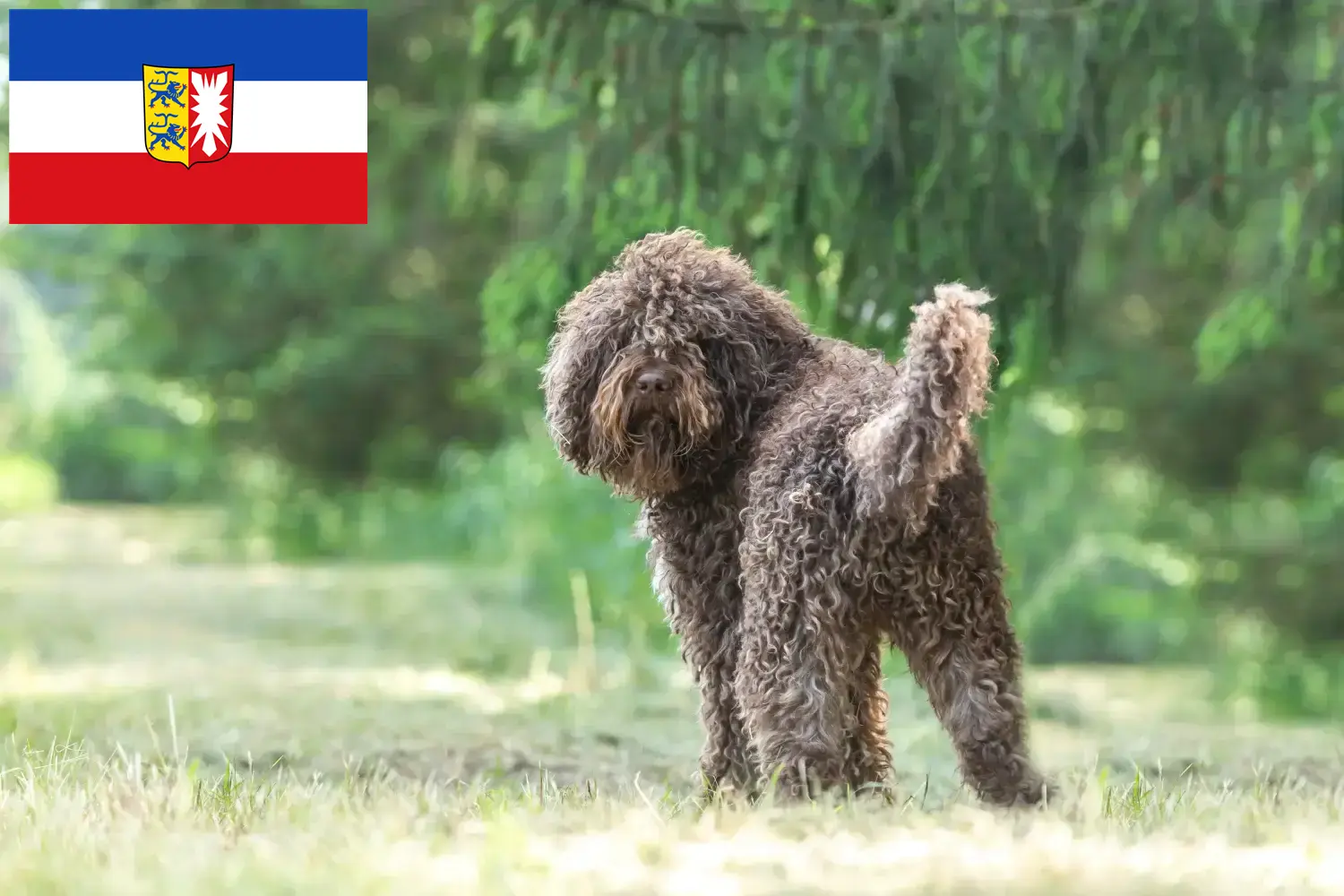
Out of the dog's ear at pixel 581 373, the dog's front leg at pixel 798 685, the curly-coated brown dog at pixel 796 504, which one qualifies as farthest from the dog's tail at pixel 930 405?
the dog's ear at pixel 581 373

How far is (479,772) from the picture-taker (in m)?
6.79

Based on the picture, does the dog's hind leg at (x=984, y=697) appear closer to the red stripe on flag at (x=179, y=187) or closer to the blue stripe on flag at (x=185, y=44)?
the red stripe on flag at (x=179, y=187)

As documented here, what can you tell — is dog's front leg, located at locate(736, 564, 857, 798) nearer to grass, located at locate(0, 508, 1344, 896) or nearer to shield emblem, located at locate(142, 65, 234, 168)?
grass, located at locate(0, 508, 1344, 896)

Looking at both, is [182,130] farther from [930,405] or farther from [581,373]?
[930,405]

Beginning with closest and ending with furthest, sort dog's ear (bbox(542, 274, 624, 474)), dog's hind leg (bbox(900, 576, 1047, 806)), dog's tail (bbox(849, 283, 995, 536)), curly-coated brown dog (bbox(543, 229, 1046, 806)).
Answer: dog's tail (bbox(849, 283, 995, 536)), curly-coated brown dog (bbox(543, 229, 1046, 806)), dog's hind leg (bbox(900, 576, 1047, 806)), dog's ear (bbox(542, 274, 624, 474))

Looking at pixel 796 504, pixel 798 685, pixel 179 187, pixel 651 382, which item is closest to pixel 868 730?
pixel 798 685

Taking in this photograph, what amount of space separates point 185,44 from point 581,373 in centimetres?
396

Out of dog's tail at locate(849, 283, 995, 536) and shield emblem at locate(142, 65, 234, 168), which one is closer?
dog's tail at locate(849, 283, 995, 536)

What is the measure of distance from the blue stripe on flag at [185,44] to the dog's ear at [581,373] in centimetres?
327

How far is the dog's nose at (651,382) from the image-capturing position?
15.8 feet

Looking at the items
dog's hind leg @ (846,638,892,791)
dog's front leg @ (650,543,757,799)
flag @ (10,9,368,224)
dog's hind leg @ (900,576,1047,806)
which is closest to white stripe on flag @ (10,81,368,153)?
flag @ (10,9,368,224)

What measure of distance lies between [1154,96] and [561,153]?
134 inches

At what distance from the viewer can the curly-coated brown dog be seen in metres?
4.38

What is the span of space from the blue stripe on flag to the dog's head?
3263 millimetres
